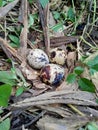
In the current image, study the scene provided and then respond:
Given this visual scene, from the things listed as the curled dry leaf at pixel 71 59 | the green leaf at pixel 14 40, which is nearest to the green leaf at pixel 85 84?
the curled dry leaf at pixel 71 59

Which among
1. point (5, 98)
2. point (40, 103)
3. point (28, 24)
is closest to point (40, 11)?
point (28, 24)

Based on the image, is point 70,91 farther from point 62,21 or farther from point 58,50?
point 62,21

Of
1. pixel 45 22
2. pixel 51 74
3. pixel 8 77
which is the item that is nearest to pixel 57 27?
pixel 45 22

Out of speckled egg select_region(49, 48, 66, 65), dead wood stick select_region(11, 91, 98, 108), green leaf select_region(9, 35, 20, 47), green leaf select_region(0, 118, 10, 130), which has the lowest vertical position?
green leaf select_region(0, 118, 10, 130)

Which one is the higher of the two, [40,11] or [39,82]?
[40,11]

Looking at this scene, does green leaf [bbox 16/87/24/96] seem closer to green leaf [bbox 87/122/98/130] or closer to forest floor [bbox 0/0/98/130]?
forest floor [bbox 0/0/98/130]

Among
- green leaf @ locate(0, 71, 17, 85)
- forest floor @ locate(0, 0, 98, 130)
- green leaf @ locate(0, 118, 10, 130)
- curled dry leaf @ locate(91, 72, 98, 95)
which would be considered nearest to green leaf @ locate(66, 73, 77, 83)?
forest floor @ locate(0, 0, 98, 130)

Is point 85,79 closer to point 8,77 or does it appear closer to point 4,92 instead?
point 8,77
